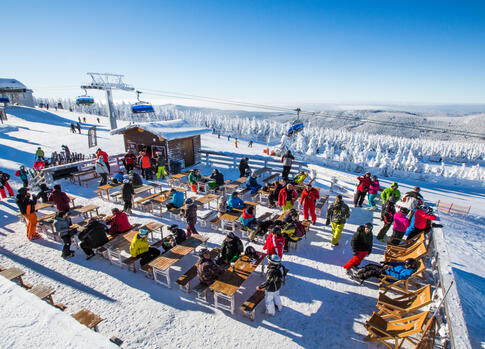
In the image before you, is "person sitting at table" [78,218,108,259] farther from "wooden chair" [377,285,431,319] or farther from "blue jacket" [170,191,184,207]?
"wooden chair" [377,285,431,319]

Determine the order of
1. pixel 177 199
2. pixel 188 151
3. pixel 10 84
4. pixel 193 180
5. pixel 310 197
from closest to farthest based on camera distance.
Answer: pixel 310 197, pixel 177 199, pixel 193 180, pixel 188 151, pixel 10 84

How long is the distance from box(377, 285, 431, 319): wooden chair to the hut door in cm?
1393

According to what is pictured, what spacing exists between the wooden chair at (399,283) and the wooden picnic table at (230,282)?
2879 millimetres

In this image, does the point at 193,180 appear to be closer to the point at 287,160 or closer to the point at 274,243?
the point at 287,160

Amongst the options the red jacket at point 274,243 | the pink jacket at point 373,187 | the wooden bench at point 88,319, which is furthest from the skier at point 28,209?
the pink jacket at point 373,187

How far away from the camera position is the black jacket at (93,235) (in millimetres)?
6598

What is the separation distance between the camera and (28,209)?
736 centimetres

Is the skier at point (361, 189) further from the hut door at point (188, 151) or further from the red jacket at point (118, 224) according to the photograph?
the hut door at point (188, 151)

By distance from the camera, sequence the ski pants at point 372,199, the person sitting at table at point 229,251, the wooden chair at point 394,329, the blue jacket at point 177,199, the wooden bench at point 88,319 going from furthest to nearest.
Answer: the ski pants at point 372,199
the blue jacket at point 177,199
the person sitting at table at point 229,251
the wooden bench at point 88,319
the wooden chair at point 394,329

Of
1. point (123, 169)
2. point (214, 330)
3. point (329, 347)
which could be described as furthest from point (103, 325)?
point (123, 169)

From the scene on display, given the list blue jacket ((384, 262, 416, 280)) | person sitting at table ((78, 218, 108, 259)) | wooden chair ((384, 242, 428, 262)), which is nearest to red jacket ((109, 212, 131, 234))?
person sitting at table ((78, 218, 108, 259))

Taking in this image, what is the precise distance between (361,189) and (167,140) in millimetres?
10721

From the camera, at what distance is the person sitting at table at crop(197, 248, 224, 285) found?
17.4ft

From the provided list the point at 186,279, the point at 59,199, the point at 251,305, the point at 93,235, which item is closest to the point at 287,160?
the point at 186,279
